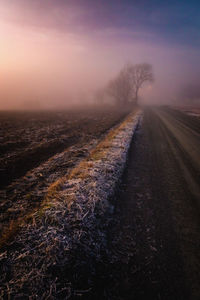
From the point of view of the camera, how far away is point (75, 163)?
6.75 m

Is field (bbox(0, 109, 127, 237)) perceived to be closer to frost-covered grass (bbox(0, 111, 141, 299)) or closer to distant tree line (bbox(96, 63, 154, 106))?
frost-covered grass (bbox(0, 111, 141, 299))

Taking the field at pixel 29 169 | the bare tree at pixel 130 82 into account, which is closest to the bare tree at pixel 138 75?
the bare tree at pixel 130 82

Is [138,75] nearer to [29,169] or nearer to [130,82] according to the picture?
[130,82]

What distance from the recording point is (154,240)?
10.0 ft

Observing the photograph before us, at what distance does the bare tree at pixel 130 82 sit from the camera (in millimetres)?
56509

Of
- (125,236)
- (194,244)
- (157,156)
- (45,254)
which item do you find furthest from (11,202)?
(157,156)

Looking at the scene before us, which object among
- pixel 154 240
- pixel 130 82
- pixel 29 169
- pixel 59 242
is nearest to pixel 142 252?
pixel 154 240

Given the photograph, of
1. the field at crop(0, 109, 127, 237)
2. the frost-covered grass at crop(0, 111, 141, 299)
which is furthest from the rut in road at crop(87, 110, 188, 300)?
the field at crop(0, 109, 127, 237)

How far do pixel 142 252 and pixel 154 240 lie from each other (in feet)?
1.35

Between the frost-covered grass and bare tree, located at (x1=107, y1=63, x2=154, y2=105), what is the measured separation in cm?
6079

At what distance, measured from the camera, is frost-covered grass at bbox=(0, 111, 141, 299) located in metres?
2.00

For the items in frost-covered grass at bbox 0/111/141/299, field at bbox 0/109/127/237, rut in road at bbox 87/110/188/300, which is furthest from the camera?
field at bbox 0/109/127/237

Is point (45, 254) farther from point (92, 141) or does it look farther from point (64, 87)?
point (64, 87)

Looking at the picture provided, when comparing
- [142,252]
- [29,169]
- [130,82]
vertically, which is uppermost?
[130,82]
